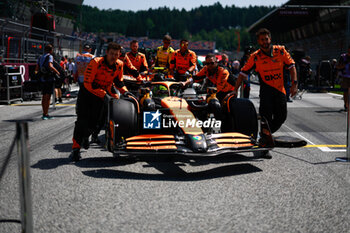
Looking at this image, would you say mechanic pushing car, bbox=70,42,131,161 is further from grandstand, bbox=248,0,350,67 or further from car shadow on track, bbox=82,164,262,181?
grandstand, bbox=248,0,350,67

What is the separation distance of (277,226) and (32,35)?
17.3 metres

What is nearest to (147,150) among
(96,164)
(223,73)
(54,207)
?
(96,164)

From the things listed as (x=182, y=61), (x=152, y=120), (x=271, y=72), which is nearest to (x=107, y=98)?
(x=152, y=120)

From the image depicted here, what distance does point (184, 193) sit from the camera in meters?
4.54

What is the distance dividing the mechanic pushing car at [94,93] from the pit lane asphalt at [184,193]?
38 centimetres

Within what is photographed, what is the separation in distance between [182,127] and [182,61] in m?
4.56

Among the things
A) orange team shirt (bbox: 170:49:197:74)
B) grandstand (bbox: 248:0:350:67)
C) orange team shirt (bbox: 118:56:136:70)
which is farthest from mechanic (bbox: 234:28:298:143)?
grandstand (bbox: 248:0:350:67)

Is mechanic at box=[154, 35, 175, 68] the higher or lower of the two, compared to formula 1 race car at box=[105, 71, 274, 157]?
higher

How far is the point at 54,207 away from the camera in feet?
13.2

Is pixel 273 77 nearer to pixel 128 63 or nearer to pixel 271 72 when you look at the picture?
pixel 271 72

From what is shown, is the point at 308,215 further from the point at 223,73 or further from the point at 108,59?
the point at 223,73

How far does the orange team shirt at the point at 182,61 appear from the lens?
10172 mm

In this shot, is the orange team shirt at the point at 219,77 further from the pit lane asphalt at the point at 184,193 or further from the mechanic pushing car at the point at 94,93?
the mechanic pushing car at the point at 94,93

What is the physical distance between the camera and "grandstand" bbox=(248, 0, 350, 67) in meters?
37.9
